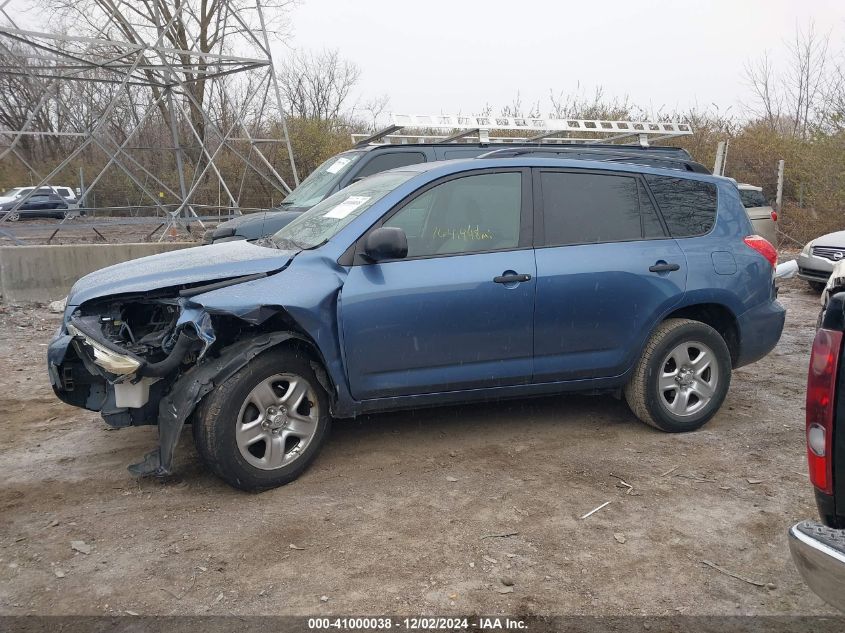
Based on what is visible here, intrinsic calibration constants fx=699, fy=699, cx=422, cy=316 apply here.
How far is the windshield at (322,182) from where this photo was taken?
8.60 metres

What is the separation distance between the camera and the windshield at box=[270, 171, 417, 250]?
440 centimetres

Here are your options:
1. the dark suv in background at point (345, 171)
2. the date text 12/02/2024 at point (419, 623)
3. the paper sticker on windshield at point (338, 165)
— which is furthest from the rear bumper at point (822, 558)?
the paper sticker on windshield at point (338, 165)

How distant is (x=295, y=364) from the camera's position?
3.96 meters

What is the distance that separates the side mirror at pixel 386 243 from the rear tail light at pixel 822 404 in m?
2.31

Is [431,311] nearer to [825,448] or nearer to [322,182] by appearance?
[825,448]

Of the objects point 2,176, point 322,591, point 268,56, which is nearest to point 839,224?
point 268,56

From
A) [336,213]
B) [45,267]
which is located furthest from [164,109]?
[336,213]

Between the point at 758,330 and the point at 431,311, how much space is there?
2.51 m

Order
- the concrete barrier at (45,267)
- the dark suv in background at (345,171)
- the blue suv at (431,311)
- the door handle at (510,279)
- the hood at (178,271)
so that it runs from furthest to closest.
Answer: the concrete barrier at (45,267), the dark suv in background at (345,171), the door handle at (510,279), the hood at (178,271), the blue suv at (431,311)

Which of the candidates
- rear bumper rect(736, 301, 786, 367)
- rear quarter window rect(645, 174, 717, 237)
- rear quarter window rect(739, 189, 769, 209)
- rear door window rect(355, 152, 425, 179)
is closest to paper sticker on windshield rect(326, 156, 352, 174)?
rear door window rect(355, 152, 425, 179)

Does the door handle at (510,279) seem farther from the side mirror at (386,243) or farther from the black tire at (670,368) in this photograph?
the black tire at (670,368)

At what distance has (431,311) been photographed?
4.14 metres

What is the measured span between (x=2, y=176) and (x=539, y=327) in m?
33.0

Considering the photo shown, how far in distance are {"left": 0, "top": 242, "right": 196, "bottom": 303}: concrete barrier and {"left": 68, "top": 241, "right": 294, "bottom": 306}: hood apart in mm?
5602
